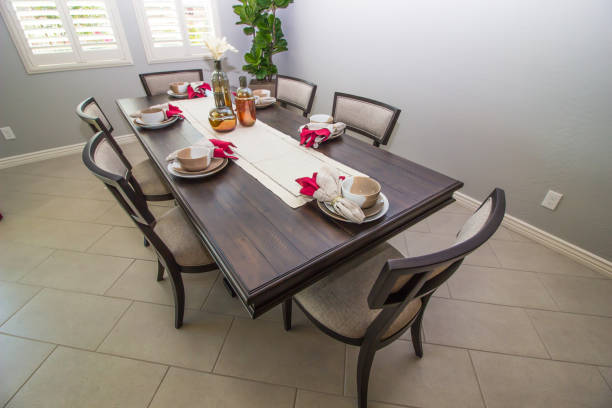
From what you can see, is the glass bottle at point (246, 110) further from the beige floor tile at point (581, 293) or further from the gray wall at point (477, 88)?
the beige floor tile at point (581, 293)

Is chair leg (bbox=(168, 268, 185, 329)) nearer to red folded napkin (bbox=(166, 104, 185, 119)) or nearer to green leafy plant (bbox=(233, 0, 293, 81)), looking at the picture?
red folded napkin (bbox=(166, 104, 185, 119))

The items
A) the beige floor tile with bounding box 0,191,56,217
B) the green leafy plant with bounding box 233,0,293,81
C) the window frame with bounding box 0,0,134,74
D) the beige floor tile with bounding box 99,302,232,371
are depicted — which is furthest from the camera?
the green leafy plant with bounding box 233,0,293,81

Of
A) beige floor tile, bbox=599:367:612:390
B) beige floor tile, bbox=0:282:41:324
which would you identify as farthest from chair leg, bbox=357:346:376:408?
beige floor tile, bbox=0:282:41:324

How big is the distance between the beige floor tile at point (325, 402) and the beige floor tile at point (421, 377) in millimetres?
24

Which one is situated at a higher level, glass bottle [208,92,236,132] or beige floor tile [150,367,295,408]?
glass bottle [208,92,236,132]

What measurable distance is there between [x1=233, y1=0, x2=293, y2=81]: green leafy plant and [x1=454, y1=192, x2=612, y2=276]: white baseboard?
264 centimetres

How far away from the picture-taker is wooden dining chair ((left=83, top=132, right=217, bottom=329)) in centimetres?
97

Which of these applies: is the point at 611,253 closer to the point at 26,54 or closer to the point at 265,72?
the point at 265,72

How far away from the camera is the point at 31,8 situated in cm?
232

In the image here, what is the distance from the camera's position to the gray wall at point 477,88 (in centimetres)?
148

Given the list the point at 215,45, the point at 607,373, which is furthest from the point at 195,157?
the point at 607,373

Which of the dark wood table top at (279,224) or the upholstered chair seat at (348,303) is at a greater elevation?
the dark wood table top at (279,224)

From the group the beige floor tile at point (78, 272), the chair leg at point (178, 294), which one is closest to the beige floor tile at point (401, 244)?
the chair leg at point (178, 294)

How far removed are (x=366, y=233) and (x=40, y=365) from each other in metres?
1.53
